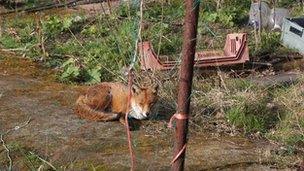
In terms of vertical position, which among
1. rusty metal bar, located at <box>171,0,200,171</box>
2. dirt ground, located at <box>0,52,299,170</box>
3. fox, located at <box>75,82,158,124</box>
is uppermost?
rusty metal bar, located at <box>171,0,200,171</box>

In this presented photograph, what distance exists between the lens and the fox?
13.9ft

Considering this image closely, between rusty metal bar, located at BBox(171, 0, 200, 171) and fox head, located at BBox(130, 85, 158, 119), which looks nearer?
rusty metal bar, located at BBox(171, 0, 200, 171)

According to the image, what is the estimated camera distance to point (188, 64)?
243cm

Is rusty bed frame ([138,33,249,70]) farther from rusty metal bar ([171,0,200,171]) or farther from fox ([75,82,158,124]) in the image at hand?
rusty metal bar ([171,0,200,171])

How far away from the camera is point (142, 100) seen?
13.9 feet

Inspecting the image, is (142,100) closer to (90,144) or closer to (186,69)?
(90,144)

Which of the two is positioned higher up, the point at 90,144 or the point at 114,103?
the point at 114,103

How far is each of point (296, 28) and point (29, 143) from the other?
12.2 feet

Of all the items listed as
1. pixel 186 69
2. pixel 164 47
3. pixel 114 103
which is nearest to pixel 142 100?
pixel 114 103

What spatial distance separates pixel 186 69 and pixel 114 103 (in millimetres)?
1989

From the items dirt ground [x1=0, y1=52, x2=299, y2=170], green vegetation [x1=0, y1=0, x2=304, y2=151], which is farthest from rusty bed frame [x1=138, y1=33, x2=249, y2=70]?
dirt ground [x1=0, y1=52, x2=299, y2=170]

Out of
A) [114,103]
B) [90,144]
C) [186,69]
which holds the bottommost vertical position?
[90,144]

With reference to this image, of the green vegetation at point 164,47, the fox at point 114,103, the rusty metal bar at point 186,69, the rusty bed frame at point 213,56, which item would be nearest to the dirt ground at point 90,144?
the fox at point 114,103

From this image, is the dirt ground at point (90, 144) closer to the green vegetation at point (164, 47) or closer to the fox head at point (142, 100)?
the fox head at point (142, 100)
